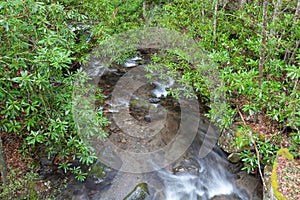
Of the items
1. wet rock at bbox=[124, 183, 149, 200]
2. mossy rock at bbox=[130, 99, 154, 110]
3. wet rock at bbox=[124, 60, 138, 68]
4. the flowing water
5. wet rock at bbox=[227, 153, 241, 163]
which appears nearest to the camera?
wet rock at bbox=[124, 183, 149, 200]

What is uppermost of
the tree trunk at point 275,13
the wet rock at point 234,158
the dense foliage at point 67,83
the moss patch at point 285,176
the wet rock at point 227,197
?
the tree trunk at point 275,13

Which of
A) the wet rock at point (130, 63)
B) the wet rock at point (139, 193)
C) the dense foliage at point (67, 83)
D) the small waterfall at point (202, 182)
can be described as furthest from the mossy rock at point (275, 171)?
the wet rock at point (130, 63)

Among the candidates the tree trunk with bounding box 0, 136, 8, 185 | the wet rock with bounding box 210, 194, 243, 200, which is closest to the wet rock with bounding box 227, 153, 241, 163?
the wet rock with bounding box 210, 194, 243, 200

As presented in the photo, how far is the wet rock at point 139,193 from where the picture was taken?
526cm

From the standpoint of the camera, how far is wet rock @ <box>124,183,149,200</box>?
5.26 metres

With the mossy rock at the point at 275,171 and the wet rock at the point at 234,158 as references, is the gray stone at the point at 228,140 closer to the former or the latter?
the wet rock at the point at 234,158

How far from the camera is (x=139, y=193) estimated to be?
5324 millimetres

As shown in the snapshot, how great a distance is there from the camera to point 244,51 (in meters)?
7.68

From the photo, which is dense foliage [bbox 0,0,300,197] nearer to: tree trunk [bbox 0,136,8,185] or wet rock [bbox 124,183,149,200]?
tree trunk [bbox 0,136,8,185]

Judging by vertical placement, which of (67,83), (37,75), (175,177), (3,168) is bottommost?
(175,177)

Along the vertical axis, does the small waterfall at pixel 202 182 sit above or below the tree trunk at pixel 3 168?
below

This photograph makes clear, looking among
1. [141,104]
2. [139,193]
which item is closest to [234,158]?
[139,193]

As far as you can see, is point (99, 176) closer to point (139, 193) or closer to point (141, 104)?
point (139, 193)

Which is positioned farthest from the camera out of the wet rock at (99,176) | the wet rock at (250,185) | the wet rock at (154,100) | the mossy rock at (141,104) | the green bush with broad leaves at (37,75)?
the wet rock at (154,100)
